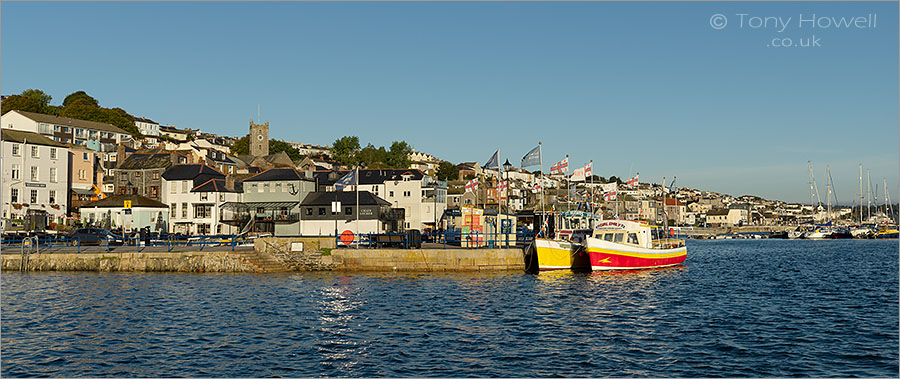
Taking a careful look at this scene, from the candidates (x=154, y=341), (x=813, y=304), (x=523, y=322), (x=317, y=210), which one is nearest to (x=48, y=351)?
(x=154, y=341)

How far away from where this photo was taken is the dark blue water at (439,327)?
71.3ft

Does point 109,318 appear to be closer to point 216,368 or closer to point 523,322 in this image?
point 216,368

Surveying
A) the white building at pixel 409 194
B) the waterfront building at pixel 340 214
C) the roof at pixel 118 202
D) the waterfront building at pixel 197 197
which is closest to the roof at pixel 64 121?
the waterfront building at pixel 197 197

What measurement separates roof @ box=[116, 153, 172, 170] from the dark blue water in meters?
52.8

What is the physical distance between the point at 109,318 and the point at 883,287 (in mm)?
45921

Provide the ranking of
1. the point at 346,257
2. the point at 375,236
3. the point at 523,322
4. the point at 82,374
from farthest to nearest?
the point at 375,236
the point at 346,257
the point at 523,322
the point at 82,374

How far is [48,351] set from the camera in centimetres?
2367

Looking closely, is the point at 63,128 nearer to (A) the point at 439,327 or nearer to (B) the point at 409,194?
(B) the point at 409,194

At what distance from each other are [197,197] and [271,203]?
9.92 m

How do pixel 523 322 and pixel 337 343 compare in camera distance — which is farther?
pixel 523 322

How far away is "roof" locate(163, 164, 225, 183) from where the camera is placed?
9244cm

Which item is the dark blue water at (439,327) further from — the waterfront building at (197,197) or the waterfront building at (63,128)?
the waterfront building at (63,128)

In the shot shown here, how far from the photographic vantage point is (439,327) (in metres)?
28.0

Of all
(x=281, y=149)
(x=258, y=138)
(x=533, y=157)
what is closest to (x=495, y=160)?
(x=533, y=157)
